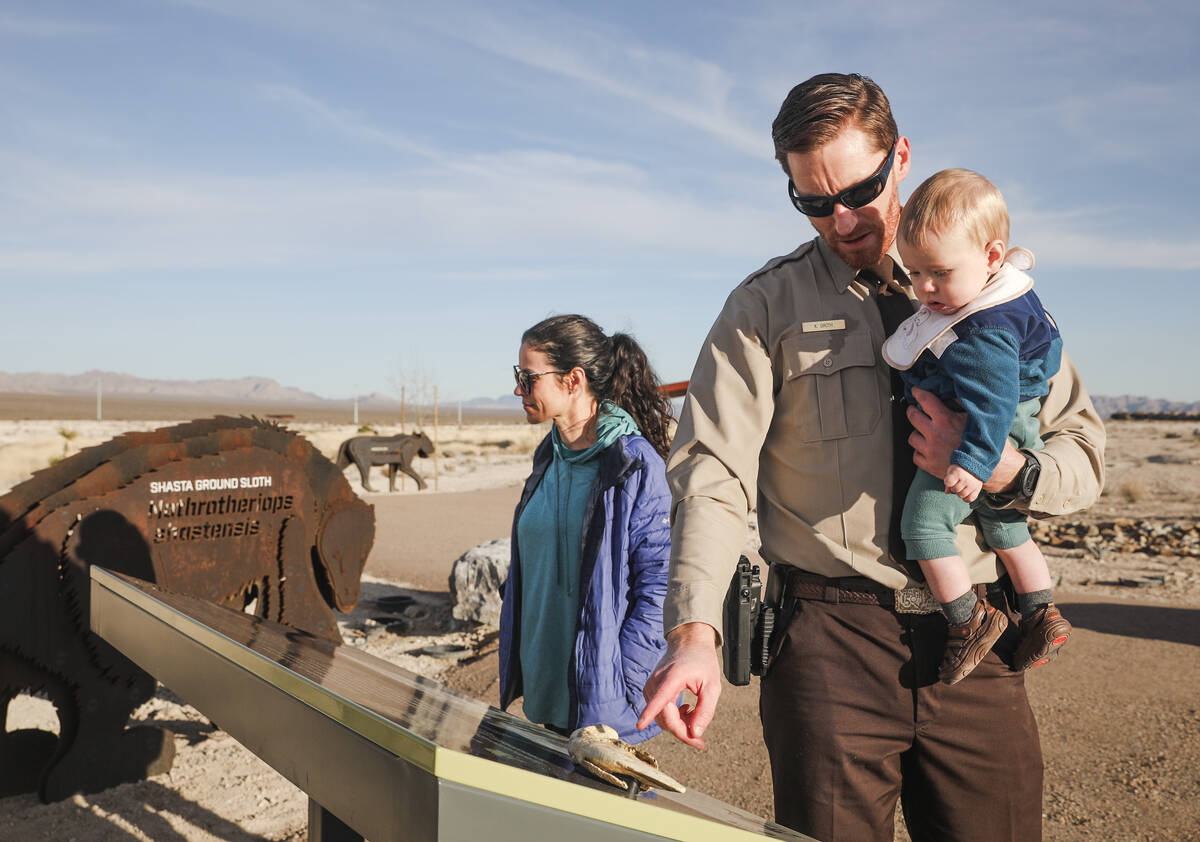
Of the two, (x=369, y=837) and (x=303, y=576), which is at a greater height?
Answer: (x=369, y=837)

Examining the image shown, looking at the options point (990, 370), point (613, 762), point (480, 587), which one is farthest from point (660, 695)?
point (480, 587)

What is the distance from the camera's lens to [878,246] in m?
2.14

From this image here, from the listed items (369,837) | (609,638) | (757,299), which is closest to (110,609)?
(609,638)

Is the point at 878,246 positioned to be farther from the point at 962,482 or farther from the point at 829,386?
the point at 962,482

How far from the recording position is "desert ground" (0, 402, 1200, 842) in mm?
3967

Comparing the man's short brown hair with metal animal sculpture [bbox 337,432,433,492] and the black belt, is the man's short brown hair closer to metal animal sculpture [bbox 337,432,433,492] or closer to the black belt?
the black belt

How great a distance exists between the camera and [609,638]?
9.42ft

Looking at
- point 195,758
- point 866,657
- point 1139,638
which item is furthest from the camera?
point 1139,638

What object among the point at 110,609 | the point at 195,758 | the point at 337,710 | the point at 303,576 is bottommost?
the point at 195,758

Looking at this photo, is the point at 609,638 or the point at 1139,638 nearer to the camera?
the point at 609,638

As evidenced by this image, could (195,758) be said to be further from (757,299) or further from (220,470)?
(757,299)

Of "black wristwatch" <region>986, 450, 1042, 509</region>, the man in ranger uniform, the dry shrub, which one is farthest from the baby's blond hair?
the dry shrub

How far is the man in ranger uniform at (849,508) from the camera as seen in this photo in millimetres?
1946

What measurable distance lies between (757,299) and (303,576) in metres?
3.88
